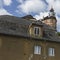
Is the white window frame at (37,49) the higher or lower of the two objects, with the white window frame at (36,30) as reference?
lower

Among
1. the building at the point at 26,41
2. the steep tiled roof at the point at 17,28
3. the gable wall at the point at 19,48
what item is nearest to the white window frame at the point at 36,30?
the building at the point at 26,41

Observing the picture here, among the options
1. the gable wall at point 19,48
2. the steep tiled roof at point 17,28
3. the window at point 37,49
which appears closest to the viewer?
the gable wall at point 19,48

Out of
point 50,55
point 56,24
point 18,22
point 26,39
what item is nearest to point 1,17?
point 18,22

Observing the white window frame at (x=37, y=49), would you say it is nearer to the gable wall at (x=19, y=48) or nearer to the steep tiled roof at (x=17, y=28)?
the gable wall at (x=19, y=48)

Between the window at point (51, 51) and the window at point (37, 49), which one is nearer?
the window at point (37, 49)

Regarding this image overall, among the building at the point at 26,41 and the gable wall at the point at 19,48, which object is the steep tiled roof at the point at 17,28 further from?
the gable wall at the point at 19,48

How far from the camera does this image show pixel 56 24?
55.8 meters

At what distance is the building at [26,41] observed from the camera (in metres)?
38.5

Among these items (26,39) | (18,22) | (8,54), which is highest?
(18,22)

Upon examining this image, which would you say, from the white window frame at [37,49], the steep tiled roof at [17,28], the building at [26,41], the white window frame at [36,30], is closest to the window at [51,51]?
the building at [26,41]

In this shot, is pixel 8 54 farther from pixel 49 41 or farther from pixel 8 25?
pixel 49 41

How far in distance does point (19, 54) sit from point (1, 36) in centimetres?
438

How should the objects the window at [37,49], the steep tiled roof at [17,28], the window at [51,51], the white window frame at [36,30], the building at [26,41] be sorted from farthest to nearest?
the window at [51,51] < the white window frame at [36,30] < the window at [37,49] < the steep tiled roof at [17,28] < the building at [26,41]

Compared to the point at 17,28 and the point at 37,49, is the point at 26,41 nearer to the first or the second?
the point at 37,49
